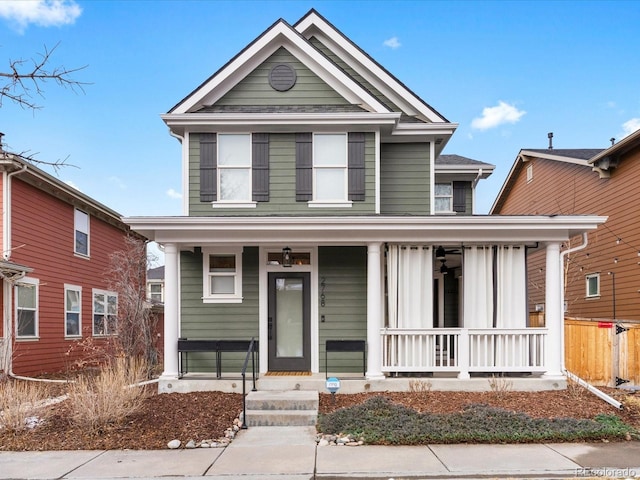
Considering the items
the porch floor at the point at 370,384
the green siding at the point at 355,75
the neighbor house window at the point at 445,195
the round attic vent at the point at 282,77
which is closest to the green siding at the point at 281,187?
the round attic vent at the point at 282,77

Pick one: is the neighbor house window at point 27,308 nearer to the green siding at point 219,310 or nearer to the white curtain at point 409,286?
the green siding at point 219,310

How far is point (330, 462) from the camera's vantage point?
20.0ft

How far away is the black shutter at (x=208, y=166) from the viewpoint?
10.5 m

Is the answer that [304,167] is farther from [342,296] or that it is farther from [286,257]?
[342,296]

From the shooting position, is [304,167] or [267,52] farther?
[267,52]

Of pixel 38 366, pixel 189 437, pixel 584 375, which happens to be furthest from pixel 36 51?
pixel 38 366

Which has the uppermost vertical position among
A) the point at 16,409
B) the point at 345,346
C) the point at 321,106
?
the point at 321,106

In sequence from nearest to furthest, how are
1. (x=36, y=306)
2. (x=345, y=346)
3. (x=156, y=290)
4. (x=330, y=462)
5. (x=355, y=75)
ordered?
(x=330, y=462), (x=345, y=346), (x=355, y=75), (x=36, y=306), (x=156, y=290)

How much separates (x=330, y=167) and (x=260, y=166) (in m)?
1.44

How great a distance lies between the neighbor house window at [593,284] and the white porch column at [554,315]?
8017 mm

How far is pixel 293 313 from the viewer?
1043 cm

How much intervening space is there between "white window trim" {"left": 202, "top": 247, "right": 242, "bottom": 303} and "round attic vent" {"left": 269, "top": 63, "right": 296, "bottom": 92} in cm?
354

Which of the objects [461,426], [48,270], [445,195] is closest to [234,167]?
[445,195]

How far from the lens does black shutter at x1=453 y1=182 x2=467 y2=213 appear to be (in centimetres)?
1417
